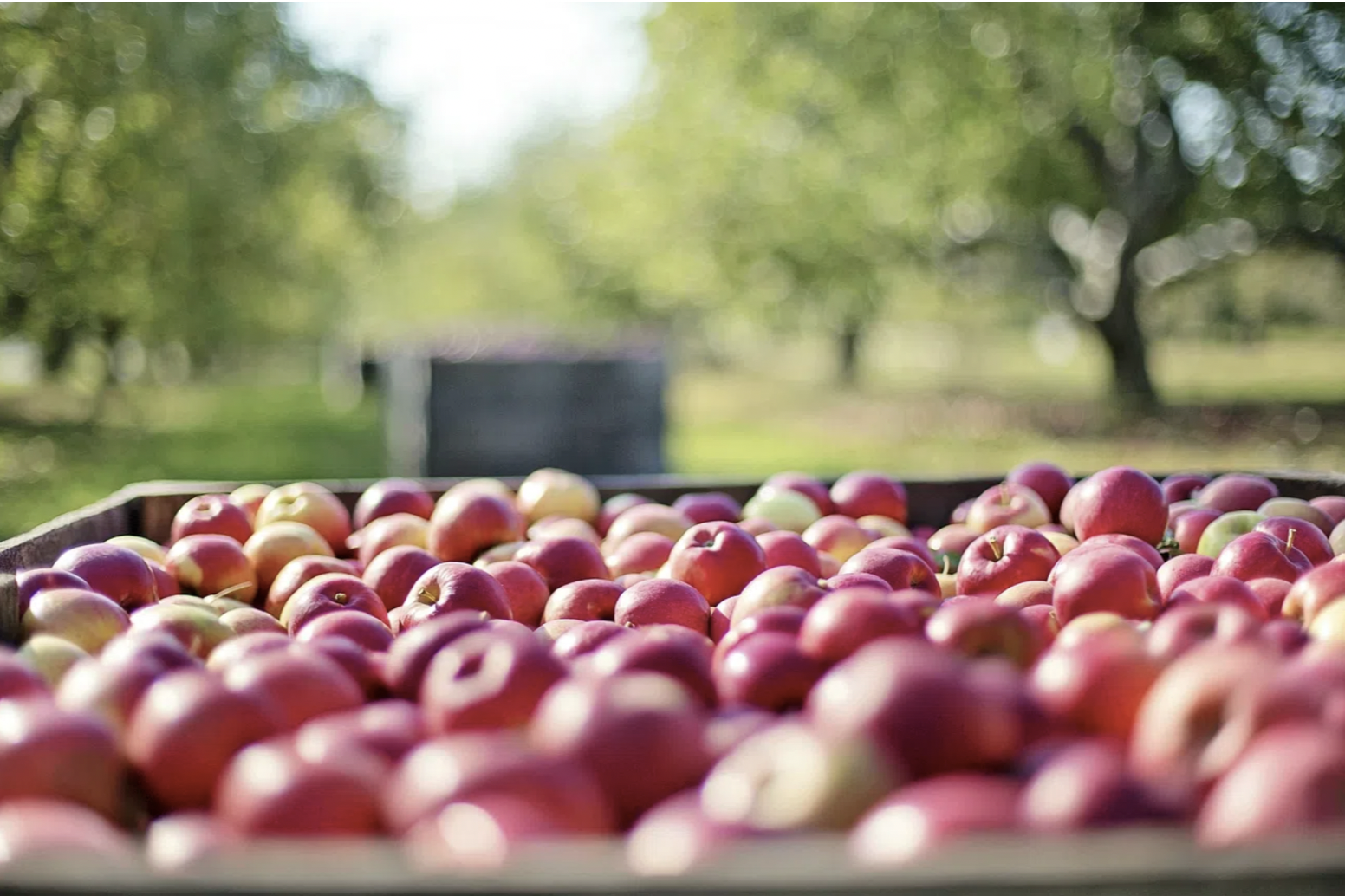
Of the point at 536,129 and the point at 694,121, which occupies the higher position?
the point at 536,129

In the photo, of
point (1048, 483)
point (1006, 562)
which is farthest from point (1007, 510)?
point (1006, 562)

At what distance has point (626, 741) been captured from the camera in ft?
4.44

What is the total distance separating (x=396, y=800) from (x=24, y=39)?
12.3m

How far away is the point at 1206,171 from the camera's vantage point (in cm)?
1352

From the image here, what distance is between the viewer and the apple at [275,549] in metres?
3.01

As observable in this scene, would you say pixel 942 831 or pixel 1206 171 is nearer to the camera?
pixel 942 831

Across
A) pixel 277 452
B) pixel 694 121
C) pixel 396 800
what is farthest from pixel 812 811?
pixel 694 121

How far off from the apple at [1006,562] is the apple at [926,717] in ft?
3.97

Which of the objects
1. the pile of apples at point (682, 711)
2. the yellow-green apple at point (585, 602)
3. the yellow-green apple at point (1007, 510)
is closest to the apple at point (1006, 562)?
the pile of apples at point (682, 711)

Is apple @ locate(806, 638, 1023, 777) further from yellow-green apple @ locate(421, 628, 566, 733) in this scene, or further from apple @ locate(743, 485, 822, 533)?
apple @ locate(743, 485, 822, 533)

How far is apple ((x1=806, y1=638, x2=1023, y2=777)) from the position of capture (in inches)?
51.5

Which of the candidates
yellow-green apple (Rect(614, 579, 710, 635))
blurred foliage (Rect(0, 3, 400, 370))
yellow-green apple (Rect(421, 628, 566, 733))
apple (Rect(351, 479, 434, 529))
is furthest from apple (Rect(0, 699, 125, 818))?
blurred foliage (Rect(0, 3, 400, 370))

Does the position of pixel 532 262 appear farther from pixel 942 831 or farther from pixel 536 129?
pixel 942 831

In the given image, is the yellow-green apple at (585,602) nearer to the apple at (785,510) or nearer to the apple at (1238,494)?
the apple at (785,510)
